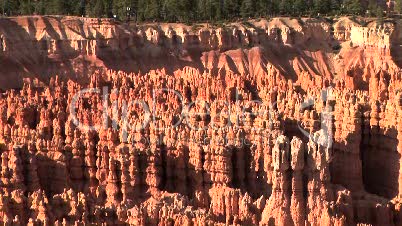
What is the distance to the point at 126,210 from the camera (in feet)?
146

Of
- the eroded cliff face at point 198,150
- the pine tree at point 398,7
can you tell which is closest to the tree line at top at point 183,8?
the pine tree at point 398,7

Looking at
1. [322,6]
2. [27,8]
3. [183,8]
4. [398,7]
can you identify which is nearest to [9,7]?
[27,8]

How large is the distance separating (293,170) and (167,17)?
6861 centimetres

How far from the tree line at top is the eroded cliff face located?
686 inches

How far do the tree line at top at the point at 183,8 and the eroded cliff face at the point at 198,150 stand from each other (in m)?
17.4

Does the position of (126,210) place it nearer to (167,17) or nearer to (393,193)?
(393,193)

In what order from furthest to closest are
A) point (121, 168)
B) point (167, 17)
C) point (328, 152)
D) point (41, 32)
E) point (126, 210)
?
1. point (167, 17)
2. point (41, 32)
3. point (121, 168)
4. point (328, 152)
5. point (126, 210)

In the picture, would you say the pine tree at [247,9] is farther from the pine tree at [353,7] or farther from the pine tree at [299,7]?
the pine tree at [353,7]

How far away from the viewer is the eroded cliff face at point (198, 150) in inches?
1815

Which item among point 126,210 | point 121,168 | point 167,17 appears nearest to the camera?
point 126,210

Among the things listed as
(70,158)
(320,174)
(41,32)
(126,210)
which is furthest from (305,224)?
(41,32)

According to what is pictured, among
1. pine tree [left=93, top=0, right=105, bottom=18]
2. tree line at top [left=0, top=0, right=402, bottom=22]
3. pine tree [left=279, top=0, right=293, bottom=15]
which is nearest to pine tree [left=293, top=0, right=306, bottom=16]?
tree line at top [left=0, top=0, right=402, bottom=22]

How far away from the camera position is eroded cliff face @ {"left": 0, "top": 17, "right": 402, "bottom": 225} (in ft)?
151

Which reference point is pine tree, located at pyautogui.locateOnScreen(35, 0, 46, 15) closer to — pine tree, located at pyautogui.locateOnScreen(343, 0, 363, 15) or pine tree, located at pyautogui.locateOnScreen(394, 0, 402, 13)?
pine tree, located at pyautogui.locateOnScreen(343, 0, 363, 15)
